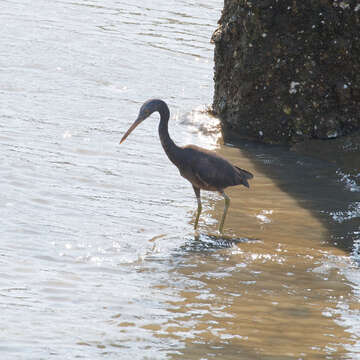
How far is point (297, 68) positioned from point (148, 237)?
4.11 metres

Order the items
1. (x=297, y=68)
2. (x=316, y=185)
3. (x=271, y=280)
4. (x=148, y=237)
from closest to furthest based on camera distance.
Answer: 1. (x=271, y=280)
2. (x=148, y=237)
3. (x=316, y=185)
4. (x=297, y=68)

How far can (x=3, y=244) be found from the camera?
7.12m

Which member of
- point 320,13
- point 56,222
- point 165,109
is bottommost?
point 56,222

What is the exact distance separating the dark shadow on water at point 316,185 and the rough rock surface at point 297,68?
46 cm

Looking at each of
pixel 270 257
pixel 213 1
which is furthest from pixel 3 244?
pixel 213 1

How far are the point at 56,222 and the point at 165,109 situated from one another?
1796 millimetres

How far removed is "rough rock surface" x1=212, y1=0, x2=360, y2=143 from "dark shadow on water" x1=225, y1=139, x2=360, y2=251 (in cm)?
46

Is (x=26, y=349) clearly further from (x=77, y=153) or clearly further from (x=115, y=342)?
(x=77, y=153)

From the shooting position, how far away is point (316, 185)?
9680 millimetres

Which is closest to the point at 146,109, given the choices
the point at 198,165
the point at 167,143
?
the point at 167,143

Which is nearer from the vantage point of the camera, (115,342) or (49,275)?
(115,342)

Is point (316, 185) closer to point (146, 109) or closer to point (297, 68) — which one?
point (297, 68)

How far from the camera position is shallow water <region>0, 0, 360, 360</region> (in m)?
5.58

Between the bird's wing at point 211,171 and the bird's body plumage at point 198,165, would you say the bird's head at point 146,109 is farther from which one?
the bird's wing at point 211,171
